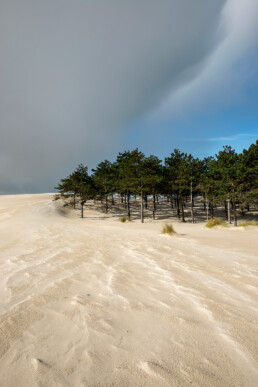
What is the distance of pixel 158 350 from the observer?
4.52ft

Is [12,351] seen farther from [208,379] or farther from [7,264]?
[7,264]

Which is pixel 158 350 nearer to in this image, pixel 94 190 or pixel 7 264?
pixel 7 264

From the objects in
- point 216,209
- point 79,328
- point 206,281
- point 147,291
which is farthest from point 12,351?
point 216,209

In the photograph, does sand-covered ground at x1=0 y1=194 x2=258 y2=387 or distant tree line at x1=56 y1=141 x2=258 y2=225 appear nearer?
sand-covered ground at x1=0 y1=194 x2=258 y2=387

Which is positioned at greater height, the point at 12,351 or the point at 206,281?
the point at 12,351

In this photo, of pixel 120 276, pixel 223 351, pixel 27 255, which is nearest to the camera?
pixel 223 351

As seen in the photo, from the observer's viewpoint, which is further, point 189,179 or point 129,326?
point 189,179

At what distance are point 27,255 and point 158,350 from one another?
4.30 m

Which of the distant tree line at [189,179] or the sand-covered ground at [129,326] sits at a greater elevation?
the distant tree line at [189,179]

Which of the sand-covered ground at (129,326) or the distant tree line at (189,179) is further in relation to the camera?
the distant tree line at (189,179)

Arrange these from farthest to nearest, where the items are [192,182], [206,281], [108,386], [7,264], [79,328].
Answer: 1. [192,182]
2. [7,264]
3. [206,281]
4. [79,328]
5. [108,386]

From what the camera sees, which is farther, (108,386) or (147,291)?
(147,291)

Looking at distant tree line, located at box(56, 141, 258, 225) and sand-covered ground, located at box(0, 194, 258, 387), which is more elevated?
distant tree line, located at box(56, 141, 258, 225)

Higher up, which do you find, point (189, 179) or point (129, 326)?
point (189, 179)
